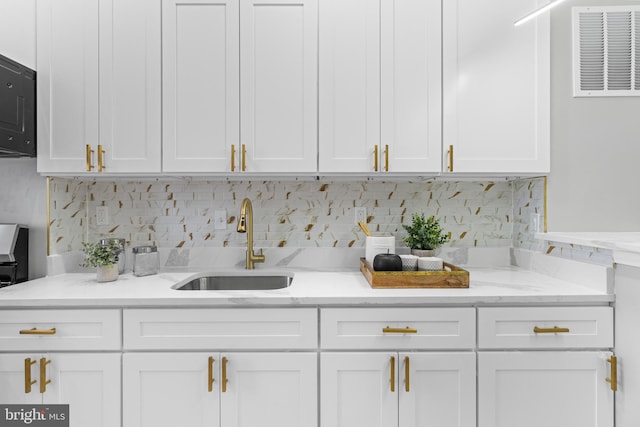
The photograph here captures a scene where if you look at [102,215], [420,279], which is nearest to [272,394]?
[420,279]

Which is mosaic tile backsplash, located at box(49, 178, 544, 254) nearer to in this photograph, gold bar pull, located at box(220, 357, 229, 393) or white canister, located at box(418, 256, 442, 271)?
white canister, located at box(418, 256, 442, 271)

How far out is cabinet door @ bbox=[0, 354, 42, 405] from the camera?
1576mm

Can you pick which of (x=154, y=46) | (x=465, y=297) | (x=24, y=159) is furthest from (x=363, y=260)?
(x=24, y=159)

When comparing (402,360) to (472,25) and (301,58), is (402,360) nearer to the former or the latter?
(301,58)

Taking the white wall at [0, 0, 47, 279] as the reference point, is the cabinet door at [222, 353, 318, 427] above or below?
below

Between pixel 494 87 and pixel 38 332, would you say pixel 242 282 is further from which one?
pixel 494 87

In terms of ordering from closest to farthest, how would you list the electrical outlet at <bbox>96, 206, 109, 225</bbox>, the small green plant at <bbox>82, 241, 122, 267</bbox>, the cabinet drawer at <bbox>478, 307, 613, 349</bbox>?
1. the cabinet drawer at <bbox>478, 307, 613, 349</bbox>
2. the small green plant at <bbox>82, 241, 122, 267</bbox>
3. the electrical outlet at <bbox>96, 206, 109, 225</bbox>

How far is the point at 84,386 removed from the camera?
1583 mm

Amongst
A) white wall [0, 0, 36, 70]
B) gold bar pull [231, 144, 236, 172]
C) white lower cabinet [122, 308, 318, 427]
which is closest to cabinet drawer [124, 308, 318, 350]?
white lower cabinet [122, 308, 318, 427]

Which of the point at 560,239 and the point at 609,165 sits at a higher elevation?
the point at 609,165

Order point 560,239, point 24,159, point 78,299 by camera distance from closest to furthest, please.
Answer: point 78,299
point 560,239
point 24,159

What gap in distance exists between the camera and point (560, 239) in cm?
186

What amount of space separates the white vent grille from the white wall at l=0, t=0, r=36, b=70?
8.80ft

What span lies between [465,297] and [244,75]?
1430 mm
